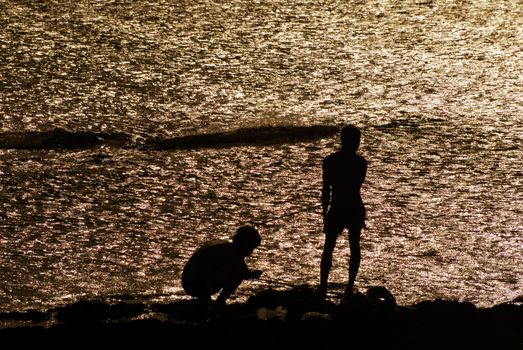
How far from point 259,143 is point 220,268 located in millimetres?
4809

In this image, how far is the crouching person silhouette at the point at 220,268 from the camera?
9.03 meters

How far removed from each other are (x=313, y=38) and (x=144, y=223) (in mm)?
6235

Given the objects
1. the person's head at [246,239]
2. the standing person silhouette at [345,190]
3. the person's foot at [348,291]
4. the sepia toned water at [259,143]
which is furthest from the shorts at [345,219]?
the sepia toned water at [259,143]

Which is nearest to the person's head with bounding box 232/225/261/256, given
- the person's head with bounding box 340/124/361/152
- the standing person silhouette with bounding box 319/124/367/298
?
the standing person silhouette with bounding box 319/124/367/298

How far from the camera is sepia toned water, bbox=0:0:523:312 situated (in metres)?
10.8

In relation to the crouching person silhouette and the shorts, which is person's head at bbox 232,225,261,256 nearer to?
the crouching person silhouette

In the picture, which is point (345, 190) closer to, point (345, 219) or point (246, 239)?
point (345, 219)

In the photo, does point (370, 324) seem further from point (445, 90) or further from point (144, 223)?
point (445, 90)

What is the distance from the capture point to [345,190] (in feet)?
30.9

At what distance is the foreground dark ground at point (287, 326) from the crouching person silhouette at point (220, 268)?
136 mm

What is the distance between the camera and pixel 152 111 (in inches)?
579

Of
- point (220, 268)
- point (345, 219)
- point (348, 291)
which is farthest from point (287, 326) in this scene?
point (345, 219)

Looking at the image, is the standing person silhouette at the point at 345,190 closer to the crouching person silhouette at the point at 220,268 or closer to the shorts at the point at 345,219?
the shorts at the point at 345,219

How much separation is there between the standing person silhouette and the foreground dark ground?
42 centimetres
